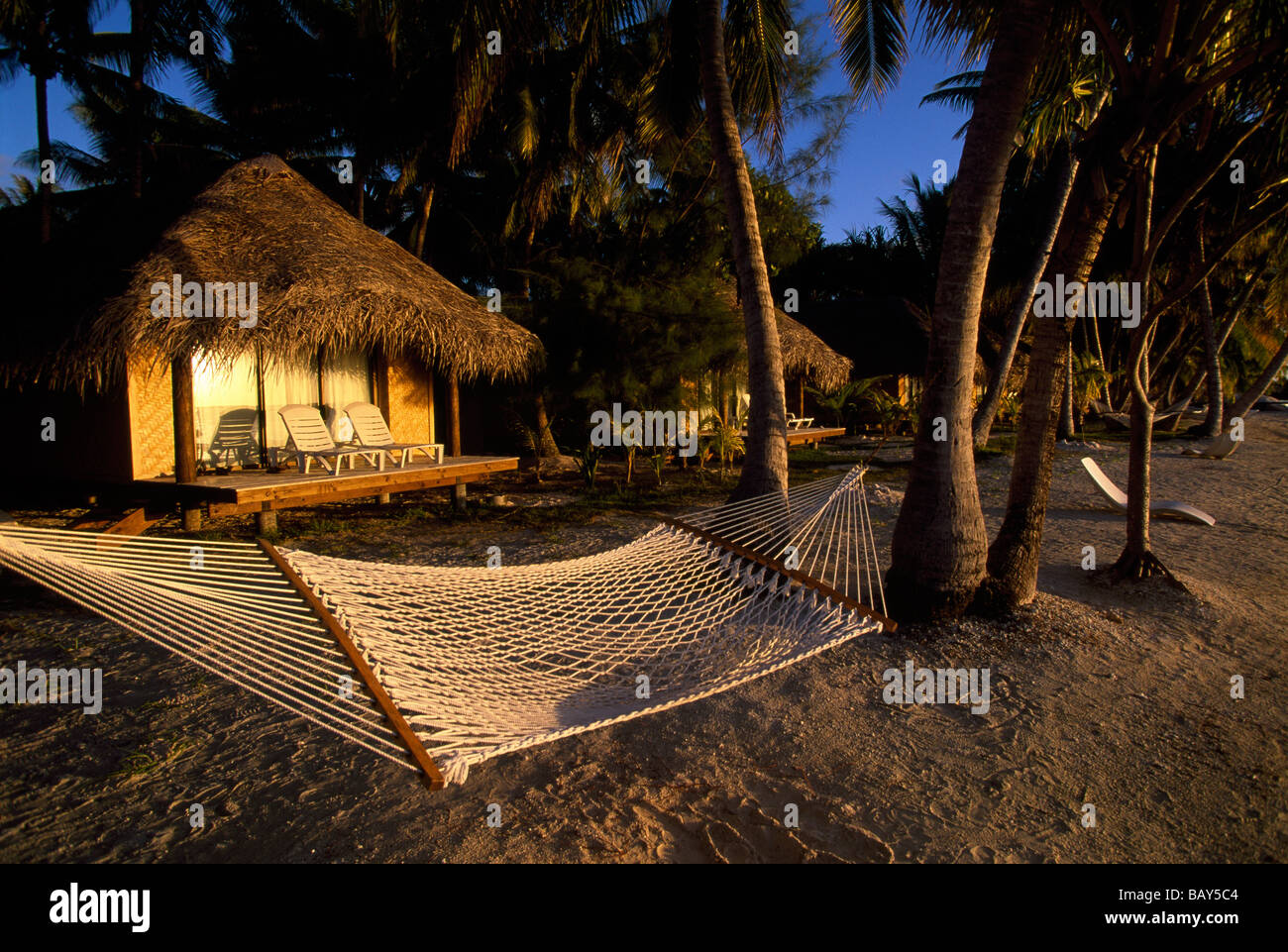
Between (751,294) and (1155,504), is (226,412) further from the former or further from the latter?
(1155,504)

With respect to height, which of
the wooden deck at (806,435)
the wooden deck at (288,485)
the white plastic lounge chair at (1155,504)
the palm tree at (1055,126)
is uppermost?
the palm tree at (1055,126)

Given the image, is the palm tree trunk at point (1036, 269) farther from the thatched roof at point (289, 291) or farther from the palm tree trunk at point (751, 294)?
the thatched roof at point (289, 291)

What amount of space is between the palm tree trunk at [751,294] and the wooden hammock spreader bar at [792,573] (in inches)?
46.5

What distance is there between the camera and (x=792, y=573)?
124 inches

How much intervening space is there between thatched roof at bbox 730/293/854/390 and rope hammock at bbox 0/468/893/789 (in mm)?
9469

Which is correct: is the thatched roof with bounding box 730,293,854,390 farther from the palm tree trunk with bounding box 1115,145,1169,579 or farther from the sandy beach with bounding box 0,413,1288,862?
the sandy beach with bounding box 0,413,1288,862

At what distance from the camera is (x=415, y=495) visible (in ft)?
28.6

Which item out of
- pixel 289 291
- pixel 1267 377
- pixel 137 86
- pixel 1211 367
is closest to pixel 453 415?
pixel 289 291

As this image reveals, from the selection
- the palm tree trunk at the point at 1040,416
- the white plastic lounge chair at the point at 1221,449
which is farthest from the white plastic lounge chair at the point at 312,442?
the white plastic lounge chair at the point at 1221,449

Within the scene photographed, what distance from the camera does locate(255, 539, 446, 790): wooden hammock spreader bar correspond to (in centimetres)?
160

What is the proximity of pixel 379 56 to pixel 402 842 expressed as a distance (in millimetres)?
10962

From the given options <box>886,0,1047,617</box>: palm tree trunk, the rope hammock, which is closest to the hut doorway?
the rope hammock

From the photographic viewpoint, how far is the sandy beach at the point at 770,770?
2.23m

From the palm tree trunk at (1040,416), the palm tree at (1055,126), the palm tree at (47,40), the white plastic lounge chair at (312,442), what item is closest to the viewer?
the palm tree trunk at (1040,416)
